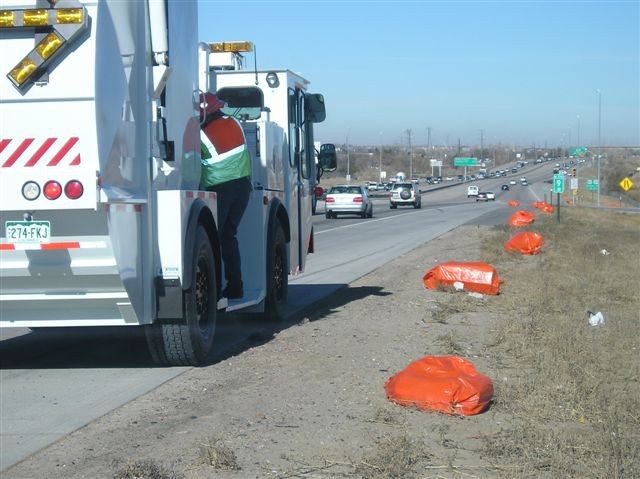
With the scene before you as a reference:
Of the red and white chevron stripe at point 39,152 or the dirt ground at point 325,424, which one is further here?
the red and white chevron stripe at point 39,152

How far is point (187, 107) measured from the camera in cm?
880

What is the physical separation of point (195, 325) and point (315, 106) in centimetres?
509

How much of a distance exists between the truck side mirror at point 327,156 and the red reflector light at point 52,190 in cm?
682

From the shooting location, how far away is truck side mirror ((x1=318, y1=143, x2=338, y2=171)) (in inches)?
533

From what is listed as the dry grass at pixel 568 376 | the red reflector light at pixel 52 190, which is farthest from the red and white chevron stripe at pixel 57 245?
the dry grass at pixel 568 376

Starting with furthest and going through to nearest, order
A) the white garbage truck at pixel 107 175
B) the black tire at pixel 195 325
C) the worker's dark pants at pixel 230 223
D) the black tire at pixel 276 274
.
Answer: the black tire at pixel 276 274 → the worker's dark pants at pixel 230 223 → the black tire at pixel 195 325 → the white garbage truck at pixel 107 175

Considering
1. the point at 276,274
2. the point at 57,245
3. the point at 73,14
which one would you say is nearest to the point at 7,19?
the point at 73,14

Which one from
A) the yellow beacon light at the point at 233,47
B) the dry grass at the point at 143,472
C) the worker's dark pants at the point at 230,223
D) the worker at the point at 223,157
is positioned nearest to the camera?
the dry grass at the point at 143,472

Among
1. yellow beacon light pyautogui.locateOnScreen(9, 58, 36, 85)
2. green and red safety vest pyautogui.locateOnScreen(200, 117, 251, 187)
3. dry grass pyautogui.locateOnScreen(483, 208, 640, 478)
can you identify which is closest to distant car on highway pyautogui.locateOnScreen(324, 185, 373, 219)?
dry grass pyautogui.locateOnScreen(483, 208, 640, 478)

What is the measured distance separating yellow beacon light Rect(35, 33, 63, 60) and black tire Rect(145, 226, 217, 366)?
7.22 feet

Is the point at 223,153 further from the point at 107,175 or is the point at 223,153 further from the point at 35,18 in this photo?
the point at 35,18

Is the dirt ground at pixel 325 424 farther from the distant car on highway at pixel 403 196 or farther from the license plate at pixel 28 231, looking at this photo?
the distant car on highway at pixel 403 196

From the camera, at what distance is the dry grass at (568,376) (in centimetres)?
578

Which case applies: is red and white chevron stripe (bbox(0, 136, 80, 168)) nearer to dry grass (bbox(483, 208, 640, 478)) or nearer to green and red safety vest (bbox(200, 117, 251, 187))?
green and red safety vest (bbox(200, 117, 251, 187))
